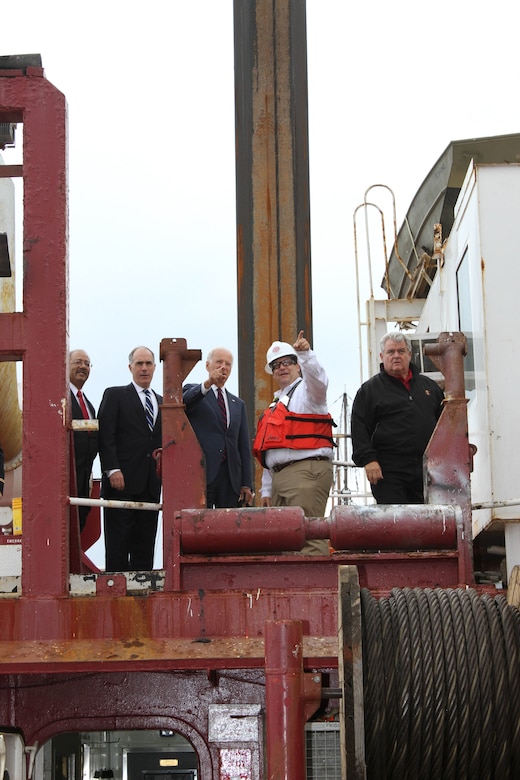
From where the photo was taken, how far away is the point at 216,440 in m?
8.98

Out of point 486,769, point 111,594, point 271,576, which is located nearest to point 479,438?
point 271,576

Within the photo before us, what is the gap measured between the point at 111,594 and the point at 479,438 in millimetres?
3833

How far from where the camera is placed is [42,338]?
7.82 m

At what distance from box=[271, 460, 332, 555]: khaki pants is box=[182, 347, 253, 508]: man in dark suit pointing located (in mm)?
507

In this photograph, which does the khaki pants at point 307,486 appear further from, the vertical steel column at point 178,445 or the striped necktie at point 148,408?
the striped necktie at point 148,408

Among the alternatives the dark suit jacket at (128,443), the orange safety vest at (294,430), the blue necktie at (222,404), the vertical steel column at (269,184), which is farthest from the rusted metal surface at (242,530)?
the vertical steel column at (269,184)

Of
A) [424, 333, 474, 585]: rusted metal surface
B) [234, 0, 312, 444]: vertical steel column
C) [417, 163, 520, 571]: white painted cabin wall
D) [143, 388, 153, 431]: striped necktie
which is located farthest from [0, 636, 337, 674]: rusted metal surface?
[234, 0, 312, 444]: vertical steel column

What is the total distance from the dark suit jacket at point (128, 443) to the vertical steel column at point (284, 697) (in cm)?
307

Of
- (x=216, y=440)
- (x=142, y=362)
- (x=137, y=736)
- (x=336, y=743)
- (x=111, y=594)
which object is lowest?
(x=137, y=736)

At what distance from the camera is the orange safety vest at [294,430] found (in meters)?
8.55

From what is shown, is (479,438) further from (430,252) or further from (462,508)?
(430,252)

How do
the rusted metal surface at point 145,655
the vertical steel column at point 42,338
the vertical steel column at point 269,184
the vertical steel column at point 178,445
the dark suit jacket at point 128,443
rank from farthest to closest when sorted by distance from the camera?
the vertical steel column at point 269,184 < the dark suit jacket at point 128,443 < the vertical steel column at point 178,445 < the vertical steel column at point 42,338 < the rusted metal surface at point 145,655

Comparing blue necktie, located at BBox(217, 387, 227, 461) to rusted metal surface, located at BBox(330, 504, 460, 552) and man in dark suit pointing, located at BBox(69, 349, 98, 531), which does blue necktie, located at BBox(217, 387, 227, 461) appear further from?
rusted metal surface, located at BBox(330, 504, 460, 552)

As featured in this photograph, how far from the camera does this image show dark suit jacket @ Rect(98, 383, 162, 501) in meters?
8.86
